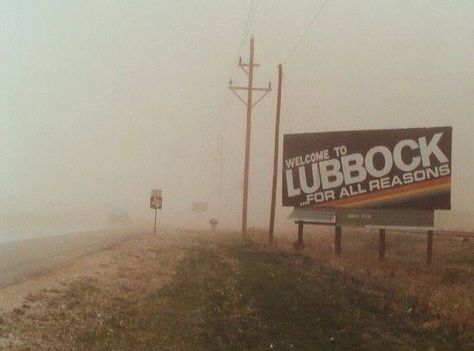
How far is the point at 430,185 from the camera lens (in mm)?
29109

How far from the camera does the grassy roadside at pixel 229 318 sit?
1129 cm

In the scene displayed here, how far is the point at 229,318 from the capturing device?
13531mm

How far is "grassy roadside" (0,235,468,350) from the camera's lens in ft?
37.0

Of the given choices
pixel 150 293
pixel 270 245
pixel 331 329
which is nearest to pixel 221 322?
pixel 331 329

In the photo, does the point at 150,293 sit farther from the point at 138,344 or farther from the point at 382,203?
the point at 382,203

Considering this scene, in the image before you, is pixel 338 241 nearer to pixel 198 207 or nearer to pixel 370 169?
pixel 370 169

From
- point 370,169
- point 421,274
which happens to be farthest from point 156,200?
point 421,274

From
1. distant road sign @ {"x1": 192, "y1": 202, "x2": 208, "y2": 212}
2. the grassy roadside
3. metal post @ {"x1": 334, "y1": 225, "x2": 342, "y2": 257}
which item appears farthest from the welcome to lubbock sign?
distant road sign @ {"x1": 192, "y1": 202, "x2": 208, "y2": 212}

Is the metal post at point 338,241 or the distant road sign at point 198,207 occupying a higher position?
the distant road sign at point 198,207

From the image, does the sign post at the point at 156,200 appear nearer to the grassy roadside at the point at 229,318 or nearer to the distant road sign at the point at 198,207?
the grassy roadside at the point at 229,318

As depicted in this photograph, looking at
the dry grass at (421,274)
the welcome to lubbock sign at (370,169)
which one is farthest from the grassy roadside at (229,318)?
the welcome to lubbock sign at (370,169)

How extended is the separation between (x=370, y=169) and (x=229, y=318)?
18.1m

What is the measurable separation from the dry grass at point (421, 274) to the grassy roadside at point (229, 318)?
53cm

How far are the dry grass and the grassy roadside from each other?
531mm
